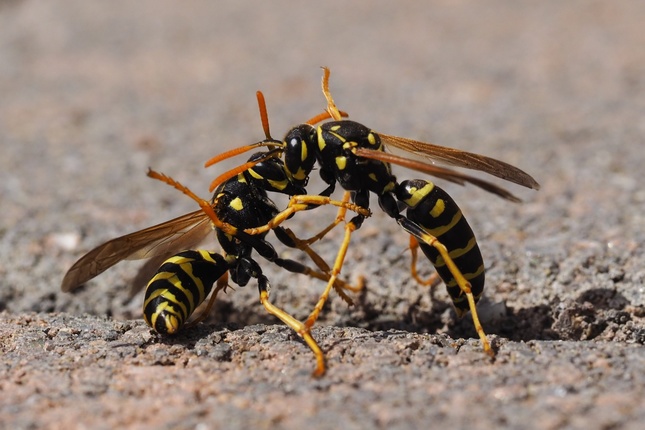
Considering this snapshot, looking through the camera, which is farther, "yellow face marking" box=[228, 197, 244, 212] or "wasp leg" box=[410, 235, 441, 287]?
"wasp leg" box=[410, 235, 441, 287]

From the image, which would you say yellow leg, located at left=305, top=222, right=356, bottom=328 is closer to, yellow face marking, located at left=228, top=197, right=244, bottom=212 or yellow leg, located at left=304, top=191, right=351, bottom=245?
yellow leg, located at left=304, top=191, right=351, bottom=245

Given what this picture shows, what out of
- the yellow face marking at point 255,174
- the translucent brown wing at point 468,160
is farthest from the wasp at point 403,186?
the yellow face marking at point 255,174

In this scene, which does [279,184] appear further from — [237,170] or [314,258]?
[314,258]

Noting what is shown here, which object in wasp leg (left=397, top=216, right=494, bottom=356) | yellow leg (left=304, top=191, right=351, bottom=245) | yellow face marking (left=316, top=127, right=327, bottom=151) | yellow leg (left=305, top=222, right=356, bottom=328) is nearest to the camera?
yellow leg (left=305, top=222, right=356, bottom=328)

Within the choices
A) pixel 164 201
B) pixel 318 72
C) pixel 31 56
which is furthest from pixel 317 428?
pixel 31 56

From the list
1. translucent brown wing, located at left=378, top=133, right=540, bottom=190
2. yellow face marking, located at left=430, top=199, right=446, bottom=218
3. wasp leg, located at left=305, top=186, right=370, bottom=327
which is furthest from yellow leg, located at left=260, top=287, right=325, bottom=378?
translucent brown wing, located at left=378, top=133, right=540, bottom=190
